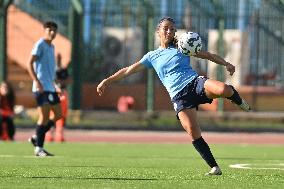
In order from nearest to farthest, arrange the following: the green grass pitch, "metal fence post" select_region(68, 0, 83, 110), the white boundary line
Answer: the green grass pitch
the white boundary line
"metal fence post" select_region(68, 0, 83, 110)

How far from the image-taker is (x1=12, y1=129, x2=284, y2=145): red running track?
22406 millimetres

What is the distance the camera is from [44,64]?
14.7 meters

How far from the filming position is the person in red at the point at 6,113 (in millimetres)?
21462

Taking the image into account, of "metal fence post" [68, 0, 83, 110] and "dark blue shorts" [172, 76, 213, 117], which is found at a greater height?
"dark blue shorts" [172, 76, 213, 117]

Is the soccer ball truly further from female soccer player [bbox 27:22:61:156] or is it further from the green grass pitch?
female soccer player [bbox 27:22:61:156]

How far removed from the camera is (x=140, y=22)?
28.7 metres

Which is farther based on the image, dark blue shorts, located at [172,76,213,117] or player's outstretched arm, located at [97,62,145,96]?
player's outstretched arm, located at [97,62,145,96]

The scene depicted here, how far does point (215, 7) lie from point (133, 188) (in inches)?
772

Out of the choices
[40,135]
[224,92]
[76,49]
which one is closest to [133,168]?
[224,92]

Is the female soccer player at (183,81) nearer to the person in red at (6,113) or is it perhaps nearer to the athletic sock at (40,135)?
the athletic sock at (40,135)

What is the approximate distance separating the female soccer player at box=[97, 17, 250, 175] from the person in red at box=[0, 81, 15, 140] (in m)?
10.9

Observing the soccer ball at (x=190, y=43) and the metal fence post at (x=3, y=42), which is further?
the metal fence post at (x=3, y=42)

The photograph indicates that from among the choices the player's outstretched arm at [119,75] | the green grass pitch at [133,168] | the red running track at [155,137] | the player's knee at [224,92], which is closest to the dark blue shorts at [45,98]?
the green grass pitch at [133,168]

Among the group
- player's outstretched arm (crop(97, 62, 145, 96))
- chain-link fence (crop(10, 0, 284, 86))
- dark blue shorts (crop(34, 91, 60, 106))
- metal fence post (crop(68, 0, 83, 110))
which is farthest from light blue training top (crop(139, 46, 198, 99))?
metal fence post (crop(68, 0, 83, 110))
